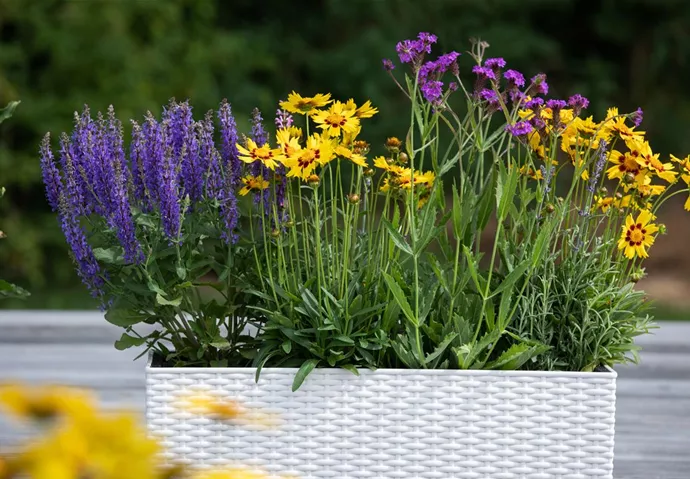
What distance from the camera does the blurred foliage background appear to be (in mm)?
4996

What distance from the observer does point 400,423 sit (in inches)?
72.3

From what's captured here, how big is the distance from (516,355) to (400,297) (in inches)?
9.9

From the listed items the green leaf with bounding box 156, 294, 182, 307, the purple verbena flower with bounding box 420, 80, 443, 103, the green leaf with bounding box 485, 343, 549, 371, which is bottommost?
the green leaf with bounding box 485, 343, 549, 371

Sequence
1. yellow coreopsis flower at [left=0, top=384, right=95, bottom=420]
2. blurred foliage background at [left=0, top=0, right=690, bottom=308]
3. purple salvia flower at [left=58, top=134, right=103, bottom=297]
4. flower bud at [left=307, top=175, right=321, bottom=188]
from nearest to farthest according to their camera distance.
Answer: yellow coreopsis flower at [left=0, top=384, right=95, bottom=420] → flower bud at [left=307, top=175, right=321, bottom=188] → purple salvia flower at [left=58, top=134, right=103, bottom=297] → blurred foliage background at [left=0, top=0, right=690, bottom=308]

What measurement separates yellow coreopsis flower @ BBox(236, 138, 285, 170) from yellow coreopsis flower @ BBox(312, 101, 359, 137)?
3.8 inches

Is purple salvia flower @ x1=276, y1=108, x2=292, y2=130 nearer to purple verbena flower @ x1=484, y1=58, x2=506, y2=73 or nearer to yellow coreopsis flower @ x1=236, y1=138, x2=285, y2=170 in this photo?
yellow coreopsis flower @ x1=236, y1=138, x2=285, y2=170

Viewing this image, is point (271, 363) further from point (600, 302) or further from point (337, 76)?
point (337, 76)

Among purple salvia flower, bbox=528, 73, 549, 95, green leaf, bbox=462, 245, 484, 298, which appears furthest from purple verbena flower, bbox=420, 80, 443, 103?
green leaf, bbox=462, 245, 484, 298

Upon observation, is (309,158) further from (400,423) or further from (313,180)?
(400,423)

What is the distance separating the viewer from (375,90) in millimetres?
5516

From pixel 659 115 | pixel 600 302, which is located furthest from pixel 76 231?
pixel 659 115

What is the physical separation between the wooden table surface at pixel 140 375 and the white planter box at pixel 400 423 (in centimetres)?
67

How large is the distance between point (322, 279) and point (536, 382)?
0.46 metres

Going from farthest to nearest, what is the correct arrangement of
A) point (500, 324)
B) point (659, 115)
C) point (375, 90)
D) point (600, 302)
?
point (659, 115) → point (375, 90) → point (600, 302) → point (500, 324)
